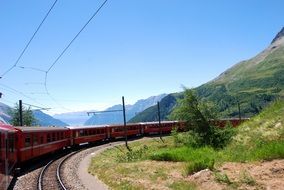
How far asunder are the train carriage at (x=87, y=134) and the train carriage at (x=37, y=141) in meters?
5.22

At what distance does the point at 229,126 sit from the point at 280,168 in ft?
63.7

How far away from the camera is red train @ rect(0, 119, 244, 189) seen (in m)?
21.2

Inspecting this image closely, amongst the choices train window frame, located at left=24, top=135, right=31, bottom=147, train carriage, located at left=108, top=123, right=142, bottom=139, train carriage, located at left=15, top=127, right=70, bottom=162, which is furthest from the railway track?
train carriage, located at left=108, top=123, right=142, bottom=139

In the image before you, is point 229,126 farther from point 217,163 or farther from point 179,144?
point 217,163

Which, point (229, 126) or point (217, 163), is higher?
point (229, 126)

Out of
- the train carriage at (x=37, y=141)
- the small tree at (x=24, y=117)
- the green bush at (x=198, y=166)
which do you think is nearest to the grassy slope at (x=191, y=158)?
the green bush at (x=198, y=166)

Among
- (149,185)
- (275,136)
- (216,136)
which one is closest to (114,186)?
(149,185)

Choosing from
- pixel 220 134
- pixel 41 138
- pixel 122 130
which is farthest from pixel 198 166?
pixel 122 130

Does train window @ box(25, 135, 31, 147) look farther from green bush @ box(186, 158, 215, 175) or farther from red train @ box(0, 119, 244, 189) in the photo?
green bush @ box(186, 158, 215, 175)

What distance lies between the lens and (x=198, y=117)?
1532 inches

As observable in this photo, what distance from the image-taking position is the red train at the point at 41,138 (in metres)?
21.2

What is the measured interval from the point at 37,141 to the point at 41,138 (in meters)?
1.69

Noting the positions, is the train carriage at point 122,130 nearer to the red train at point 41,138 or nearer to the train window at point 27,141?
the red train at point 41,138

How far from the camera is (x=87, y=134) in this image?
2339 inches
